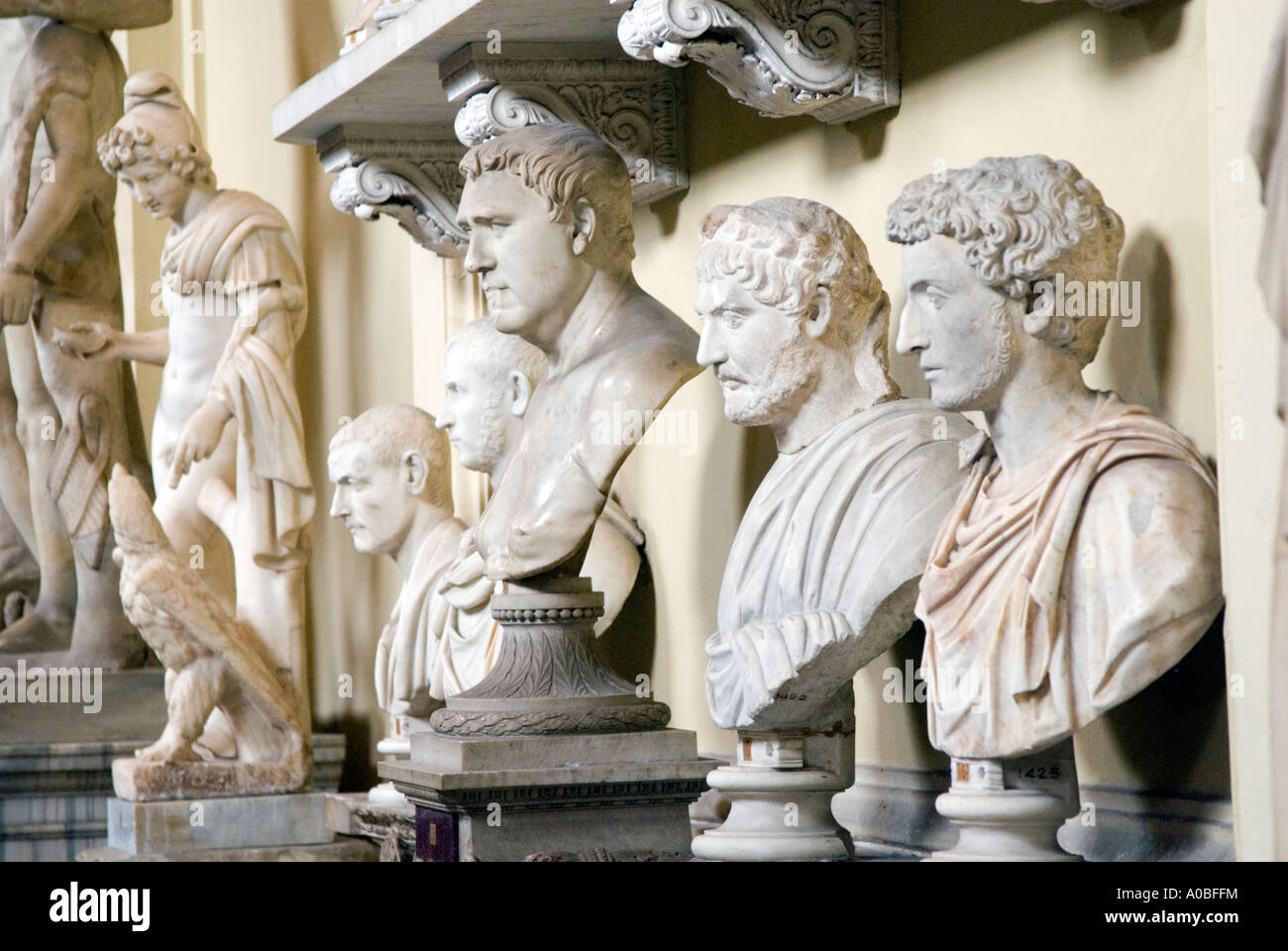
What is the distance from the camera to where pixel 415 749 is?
3.74 metres

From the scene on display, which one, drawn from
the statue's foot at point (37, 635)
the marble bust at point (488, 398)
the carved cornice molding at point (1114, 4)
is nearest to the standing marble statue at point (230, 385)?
the statue's foot at point (37, 635)

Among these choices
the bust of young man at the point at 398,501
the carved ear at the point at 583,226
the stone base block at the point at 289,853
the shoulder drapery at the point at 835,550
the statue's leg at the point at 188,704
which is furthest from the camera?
the statue's leg at the point at 188,704

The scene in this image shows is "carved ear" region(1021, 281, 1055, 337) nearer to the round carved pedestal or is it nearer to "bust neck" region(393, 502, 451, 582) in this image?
the round carved pedestal

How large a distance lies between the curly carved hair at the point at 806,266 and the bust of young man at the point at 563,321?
1.28ft

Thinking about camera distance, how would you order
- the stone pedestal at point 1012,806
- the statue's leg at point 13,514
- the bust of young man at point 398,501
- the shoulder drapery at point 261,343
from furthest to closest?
the statue's leg at point 13,514 < the shoulder drapery at point 261,343 < the bust of young man at point 398,501 < the stone pedestal at point 1012,806

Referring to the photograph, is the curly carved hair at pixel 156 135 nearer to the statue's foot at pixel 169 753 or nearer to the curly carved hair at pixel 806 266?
the statue's foot at pixel 169 753

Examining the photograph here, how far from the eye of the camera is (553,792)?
3574 mm

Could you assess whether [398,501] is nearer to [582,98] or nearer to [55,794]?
[582,98]

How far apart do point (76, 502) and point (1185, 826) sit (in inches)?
185

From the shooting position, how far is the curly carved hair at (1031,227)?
275 cm

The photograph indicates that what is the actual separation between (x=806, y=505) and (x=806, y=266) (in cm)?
39

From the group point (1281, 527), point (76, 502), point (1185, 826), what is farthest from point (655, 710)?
point (76, 502)

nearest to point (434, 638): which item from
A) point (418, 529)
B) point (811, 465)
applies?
point (418, 529)

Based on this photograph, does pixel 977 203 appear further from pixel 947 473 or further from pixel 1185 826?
pixel 1185 826
